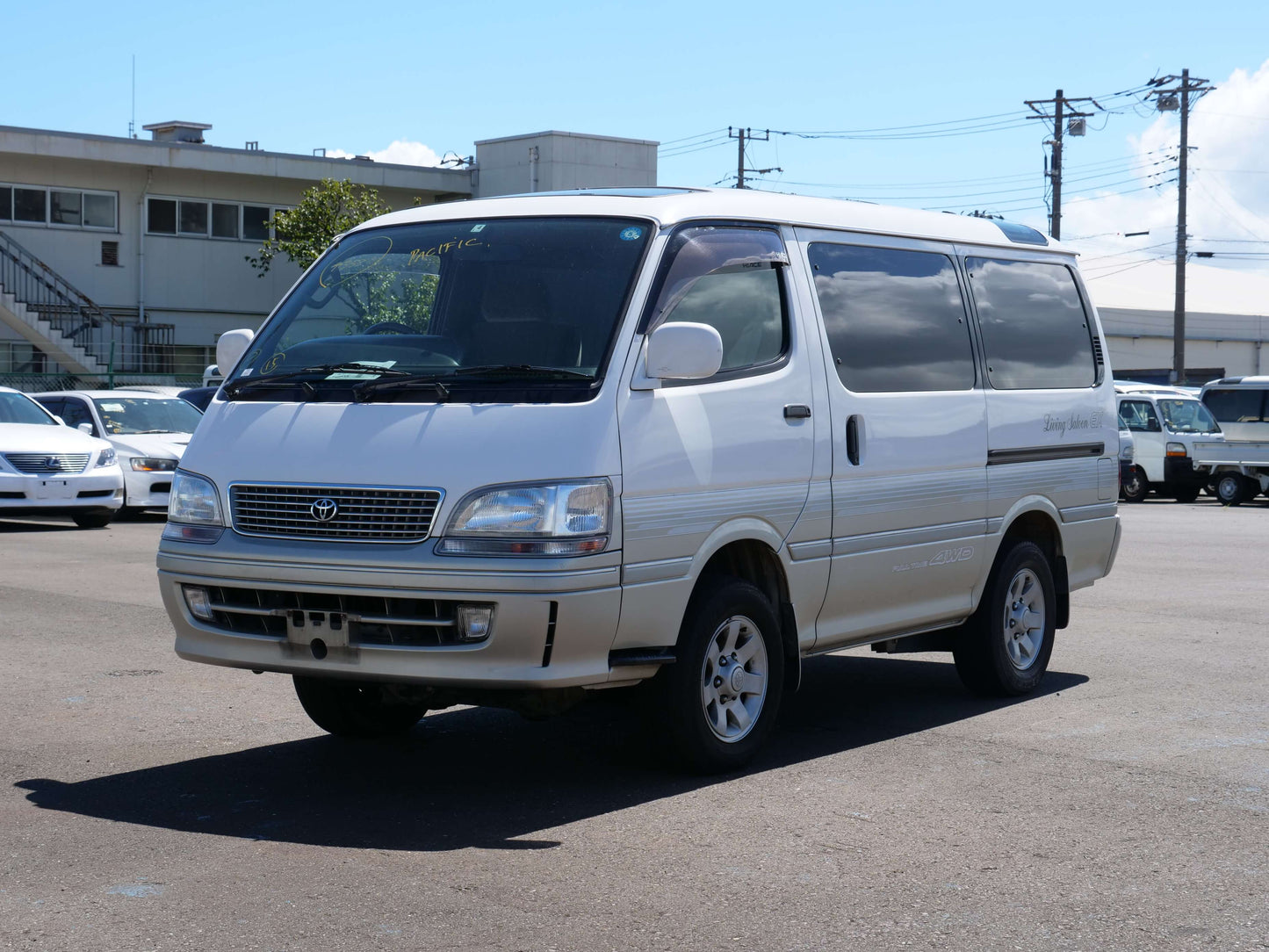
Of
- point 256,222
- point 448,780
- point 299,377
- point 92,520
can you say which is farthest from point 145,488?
point 256,222

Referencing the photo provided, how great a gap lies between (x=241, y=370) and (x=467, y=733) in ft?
6.51

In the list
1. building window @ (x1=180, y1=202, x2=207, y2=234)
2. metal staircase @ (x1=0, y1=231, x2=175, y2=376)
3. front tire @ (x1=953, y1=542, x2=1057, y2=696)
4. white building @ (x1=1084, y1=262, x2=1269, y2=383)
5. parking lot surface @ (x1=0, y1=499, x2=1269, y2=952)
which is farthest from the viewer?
white building @ (x1=1084, y1=262, x2=1269, y2=383)

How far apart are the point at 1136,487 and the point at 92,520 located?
18418mm

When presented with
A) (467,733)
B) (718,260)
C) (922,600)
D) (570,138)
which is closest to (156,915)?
(467,733)

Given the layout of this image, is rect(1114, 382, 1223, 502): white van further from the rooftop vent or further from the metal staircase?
the rooftop vent

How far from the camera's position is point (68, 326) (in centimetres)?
3925

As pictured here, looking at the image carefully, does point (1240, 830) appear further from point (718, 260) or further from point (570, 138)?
point (570, 138)

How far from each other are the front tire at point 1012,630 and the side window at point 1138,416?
21316mm

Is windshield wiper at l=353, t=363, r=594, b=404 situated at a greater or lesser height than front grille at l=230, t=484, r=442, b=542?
greater

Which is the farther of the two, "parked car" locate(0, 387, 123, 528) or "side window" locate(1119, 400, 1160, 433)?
"side window" locate(1119, 400, 1160, 433)

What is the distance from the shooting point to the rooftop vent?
148 feet

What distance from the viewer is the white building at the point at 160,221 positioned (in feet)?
128

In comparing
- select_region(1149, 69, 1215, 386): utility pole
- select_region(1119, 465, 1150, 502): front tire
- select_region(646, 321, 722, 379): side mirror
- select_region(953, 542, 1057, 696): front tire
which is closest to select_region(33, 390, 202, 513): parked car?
select_region(953, 542, 1057, 696): front tire

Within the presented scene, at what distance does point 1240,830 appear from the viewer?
5910mm
